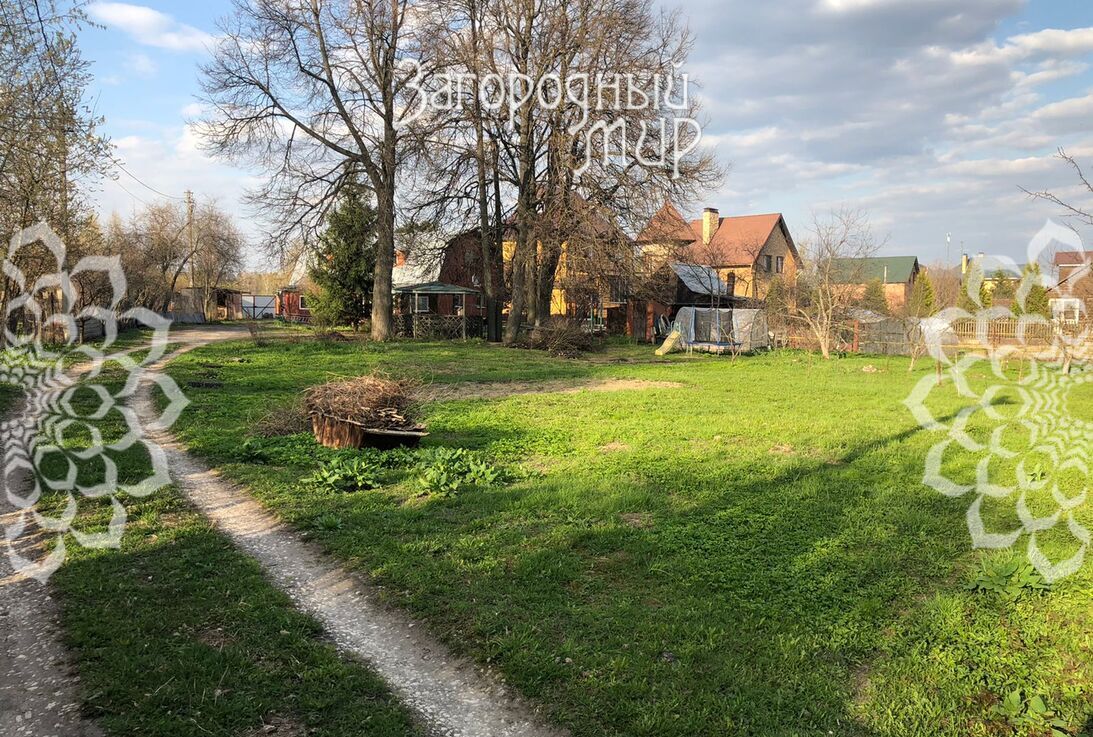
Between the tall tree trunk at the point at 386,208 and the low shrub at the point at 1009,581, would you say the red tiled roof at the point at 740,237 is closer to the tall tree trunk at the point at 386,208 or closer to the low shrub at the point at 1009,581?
the tall tree trunk at the point at 386,208

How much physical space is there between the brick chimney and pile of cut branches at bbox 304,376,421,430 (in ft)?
149

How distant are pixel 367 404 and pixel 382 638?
Answer: 489 centimetres

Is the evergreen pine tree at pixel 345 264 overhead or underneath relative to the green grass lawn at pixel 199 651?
overhead

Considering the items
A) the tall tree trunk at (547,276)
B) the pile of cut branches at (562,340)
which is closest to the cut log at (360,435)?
the pile of cut branches at (562,340)

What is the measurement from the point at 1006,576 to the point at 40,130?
1174cm

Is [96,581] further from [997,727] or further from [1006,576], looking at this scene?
[1006,576]

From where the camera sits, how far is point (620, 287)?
89.1 feet

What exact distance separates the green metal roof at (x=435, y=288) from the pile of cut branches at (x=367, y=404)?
86.6 feet

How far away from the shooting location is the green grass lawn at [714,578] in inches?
132

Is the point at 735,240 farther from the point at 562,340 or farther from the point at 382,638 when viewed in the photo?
the point at 382,638

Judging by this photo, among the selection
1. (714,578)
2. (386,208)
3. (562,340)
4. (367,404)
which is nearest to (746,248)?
(562,340)

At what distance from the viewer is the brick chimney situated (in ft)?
169

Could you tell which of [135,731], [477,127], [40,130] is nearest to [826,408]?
[135,731]

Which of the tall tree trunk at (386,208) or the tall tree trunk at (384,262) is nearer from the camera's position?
the tall tree trunk at (386,208)
